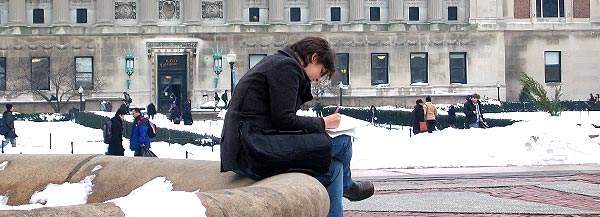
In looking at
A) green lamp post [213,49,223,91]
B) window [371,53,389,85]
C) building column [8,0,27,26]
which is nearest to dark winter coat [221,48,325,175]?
green lamp post [213,49,223,91]

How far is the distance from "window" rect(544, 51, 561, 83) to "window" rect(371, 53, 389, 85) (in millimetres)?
12744

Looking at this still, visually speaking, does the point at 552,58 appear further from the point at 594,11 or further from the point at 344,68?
the point at 344,68

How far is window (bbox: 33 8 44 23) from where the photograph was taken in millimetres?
74188

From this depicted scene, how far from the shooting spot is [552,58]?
7706cm

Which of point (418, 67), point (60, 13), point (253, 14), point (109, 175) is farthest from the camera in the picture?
point (253, 14)

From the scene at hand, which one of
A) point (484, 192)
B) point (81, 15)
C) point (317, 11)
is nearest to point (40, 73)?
point (81, 15)

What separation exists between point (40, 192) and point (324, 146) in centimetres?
182

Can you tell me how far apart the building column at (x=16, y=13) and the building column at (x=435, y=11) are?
3035cm

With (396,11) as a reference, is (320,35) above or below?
A: below

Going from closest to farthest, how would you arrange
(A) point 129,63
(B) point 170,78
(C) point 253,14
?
(A) point 129,63
(B) point 170,78
(C) point 253,14

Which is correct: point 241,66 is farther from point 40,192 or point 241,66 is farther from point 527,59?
point 40,192

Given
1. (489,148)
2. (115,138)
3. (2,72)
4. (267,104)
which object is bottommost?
(489,148)

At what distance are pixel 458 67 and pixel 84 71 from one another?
27749mm

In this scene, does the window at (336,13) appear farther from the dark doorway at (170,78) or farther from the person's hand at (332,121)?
the person's hand at (332,121)
